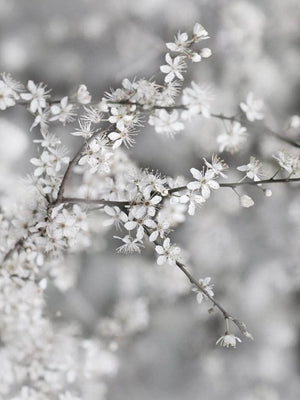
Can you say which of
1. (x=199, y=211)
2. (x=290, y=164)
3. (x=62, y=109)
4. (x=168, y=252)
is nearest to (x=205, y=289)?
(x=168, y=252)

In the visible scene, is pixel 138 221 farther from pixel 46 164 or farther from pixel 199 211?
pixel 199 211

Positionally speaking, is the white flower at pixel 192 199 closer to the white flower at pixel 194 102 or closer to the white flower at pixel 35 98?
the white flower at pixel 194 102

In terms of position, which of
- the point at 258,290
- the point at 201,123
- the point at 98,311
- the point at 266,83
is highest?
the point at 266,83

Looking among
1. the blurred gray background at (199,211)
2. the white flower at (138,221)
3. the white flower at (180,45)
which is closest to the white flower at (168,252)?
the white flower at (138,221)

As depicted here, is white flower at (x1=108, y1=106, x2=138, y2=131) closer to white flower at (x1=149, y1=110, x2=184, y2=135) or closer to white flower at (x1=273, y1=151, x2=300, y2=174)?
white flower at (x1=149, y1=110, x2=184, y2=135)

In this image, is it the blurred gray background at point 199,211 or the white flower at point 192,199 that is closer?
the white flower at point 192,199

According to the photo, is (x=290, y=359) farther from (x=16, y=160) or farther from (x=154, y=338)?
(x=16, y=160)

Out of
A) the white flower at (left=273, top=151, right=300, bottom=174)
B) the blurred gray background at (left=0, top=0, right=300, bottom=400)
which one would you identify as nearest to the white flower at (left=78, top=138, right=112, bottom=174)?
the white flower at (left=273, top=151, right=300, bottom=174)

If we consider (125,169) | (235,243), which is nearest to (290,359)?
(235,243)

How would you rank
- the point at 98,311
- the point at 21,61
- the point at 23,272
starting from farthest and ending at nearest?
the point at 21,61 < the point at 98,311 < the point at 23,272
